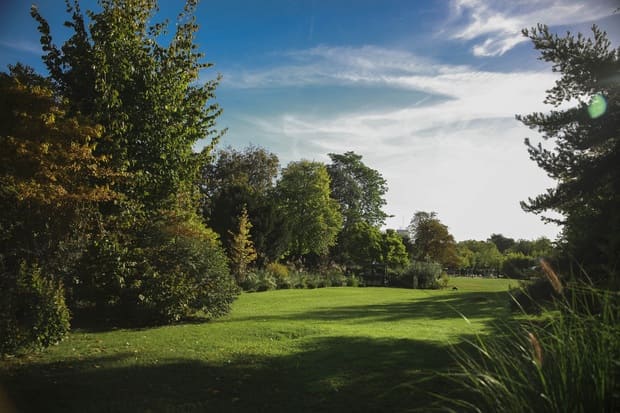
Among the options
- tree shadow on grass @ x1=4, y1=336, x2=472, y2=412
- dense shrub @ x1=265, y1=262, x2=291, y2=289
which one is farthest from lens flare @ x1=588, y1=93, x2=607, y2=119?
dense shrub @ x1=265, y1=262, x2=291, y2=289

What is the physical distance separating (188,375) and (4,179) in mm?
6057

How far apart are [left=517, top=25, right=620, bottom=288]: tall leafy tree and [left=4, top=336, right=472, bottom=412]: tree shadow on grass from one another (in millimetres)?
2772

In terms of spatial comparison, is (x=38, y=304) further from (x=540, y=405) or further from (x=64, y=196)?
(x=540, y=405)

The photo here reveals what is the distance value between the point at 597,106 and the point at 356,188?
4521 cm

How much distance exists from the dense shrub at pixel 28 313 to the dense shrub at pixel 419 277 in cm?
2862

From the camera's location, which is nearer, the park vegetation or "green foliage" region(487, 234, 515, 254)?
the park vegetation

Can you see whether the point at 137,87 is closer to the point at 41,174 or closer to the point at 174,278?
the point at 41,174

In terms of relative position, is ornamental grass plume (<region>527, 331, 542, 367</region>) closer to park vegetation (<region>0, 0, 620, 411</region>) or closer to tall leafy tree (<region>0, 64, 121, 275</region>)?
park vegetation (<region>0, 0, 620, 411</region>)

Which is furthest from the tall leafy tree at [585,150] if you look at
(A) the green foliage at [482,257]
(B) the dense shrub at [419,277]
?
(A) the green foliage at [482,257]

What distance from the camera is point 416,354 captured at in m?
7.52

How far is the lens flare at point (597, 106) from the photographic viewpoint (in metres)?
6.00

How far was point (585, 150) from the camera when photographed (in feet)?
21.1

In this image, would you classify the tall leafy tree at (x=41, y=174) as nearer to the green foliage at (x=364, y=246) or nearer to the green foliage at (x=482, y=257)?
the green foliage at (x=364, y=246)

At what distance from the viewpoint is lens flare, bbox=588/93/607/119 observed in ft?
19.7
